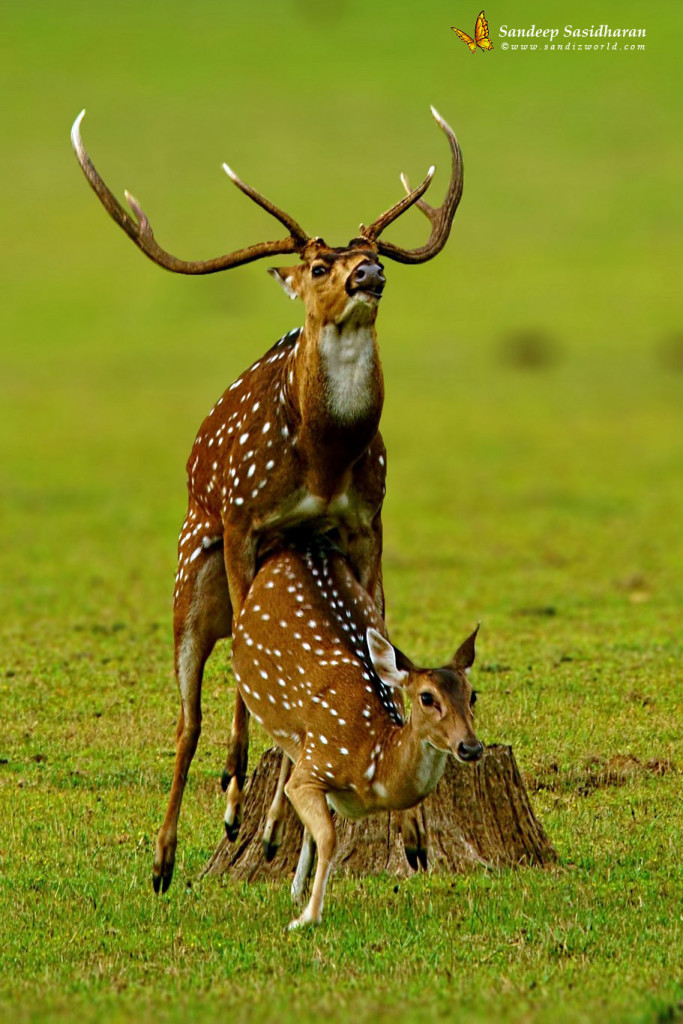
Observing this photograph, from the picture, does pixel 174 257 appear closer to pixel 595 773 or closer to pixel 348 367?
pixel 348 367

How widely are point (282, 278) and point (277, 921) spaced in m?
3.14

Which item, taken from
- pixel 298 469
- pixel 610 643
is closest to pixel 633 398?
pixel 610 643

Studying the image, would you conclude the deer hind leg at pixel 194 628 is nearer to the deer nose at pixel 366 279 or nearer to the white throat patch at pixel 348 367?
the white throat patch at pixel 348 367

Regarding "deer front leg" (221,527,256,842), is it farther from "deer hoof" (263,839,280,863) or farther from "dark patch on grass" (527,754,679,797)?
"dark patch on grass" (527,754,679,797)

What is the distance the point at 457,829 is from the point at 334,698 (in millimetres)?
1264

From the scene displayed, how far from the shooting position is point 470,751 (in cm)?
753

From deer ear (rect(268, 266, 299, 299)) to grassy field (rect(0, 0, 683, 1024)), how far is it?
2982 millimetres

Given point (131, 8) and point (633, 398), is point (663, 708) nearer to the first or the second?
point (633, 398)

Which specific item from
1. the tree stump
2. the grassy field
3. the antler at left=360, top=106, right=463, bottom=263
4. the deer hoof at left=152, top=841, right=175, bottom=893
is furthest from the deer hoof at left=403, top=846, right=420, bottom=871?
the antler at left=360, top=106, right=463, bottom=263

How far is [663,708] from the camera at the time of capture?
1177 cm

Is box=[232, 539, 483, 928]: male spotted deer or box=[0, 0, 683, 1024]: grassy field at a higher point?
box=[232, 539, 483, 928]: male spotted deer

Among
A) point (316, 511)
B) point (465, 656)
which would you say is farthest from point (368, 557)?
point (465, 656)

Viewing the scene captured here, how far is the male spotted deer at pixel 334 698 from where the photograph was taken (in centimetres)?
779

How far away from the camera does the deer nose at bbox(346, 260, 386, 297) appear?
797 centimetres
